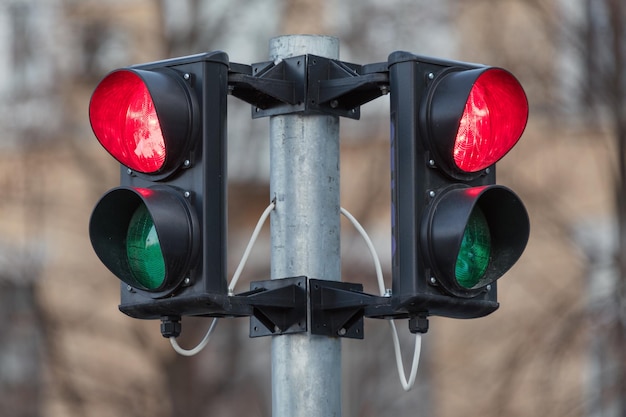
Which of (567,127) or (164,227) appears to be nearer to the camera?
(164,227)

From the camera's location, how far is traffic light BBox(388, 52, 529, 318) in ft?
15.0

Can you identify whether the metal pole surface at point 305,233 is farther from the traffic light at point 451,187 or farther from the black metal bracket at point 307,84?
the traffic light at point 451,187

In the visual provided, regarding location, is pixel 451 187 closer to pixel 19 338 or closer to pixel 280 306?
pixel 280 306

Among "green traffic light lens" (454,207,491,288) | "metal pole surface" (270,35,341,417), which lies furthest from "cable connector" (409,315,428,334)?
"metal pole surface" (270,35,341,417)

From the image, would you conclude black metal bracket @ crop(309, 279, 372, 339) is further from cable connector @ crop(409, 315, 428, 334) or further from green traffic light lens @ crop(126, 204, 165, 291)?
green traffic light lens @ crop(126, 204, 165, 291)

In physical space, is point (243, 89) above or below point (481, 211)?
above

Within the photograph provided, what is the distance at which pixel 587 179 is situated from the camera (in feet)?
51.0

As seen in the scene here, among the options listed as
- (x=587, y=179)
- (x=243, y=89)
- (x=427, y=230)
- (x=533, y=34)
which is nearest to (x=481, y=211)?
(x=427, y=230)

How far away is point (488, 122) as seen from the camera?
4.80 meters

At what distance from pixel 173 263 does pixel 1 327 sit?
11.5 m

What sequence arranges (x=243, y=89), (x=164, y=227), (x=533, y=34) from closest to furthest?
(x=164, y=227) < (x=243, y=89) < (x=533, y=34)

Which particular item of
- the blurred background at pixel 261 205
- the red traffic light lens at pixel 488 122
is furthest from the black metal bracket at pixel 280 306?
the blurred background at pixel 261 205

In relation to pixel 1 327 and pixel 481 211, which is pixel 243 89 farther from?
pixel 1 327

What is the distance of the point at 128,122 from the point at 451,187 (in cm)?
98
